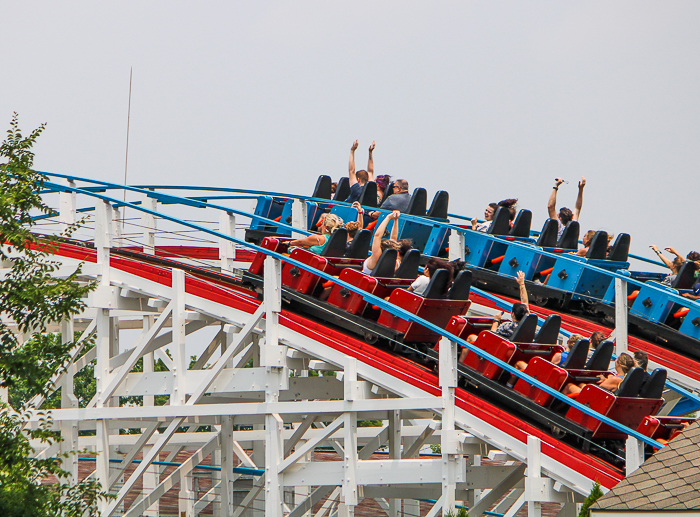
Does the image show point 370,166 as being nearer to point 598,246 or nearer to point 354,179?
point 354,179

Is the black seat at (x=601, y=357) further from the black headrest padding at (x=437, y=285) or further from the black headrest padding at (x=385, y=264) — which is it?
the black headrest padding at (x=385, y=264)

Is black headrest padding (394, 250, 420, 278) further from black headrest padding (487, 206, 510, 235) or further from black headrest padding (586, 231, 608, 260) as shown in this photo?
A: black headrest padding (487, 206, 510, 235)

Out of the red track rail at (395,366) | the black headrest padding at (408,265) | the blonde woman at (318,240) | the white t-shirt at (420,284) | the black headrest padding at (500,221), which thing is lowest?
the red track rail at (395,366)

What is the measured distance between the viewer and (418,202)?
14.5m

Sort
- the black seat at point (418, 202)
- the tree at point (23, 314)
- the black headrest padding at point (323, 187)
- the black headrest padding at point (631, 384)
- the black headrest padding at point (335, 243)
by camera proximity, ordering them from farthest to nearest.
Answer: the black headrest padding at point (323, 187)
the black seat at point (418, 202)
the black headrest padding at point (335, 243)
the black headrest padding at point (631, 384)
the tree at point (23, 314)

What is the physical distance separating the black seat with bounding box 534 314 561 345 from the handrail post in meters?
1.58

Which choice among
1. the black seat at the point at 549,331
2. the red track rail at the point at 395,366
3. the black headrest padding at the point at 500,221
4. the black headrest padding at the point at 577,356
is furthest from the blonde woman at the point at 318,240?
the black headrest padding at the point at 500,221

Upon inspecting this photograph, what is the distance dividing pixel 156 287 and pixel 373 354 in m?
2.73

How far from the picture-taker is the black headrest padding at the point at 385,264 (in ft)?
32.7

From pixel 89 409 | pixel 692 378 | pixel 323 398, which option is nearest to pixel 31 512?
pixel 89 409

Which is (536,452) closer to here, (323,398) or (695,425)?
(695,425)

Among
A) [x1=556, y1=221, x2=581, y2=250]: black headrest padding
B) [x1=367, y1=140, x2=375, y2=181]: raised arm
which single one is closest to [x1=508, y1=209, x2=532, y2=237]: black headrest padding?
[x1=556, y1=221, x2=581, y2=250]: black headrest padding

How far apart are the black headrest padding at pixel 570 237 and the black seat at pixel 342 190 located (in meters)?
3.74

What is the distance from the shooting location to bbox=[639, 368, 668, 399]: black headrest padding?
8531mm
